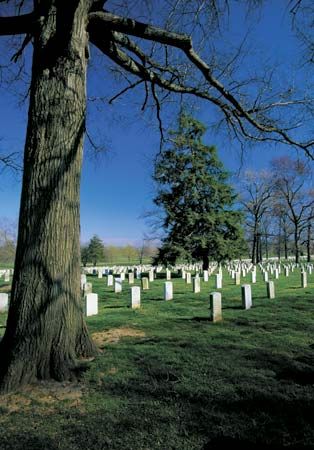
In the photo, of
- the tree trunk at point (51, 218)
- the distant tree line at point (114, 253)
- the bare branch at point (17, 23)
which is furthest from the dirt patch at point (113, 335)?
the distant tree line at point (114, 253)

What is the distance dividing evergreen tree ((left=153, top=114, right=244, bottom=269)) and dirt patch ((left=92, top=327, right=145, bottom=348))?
1844 cm

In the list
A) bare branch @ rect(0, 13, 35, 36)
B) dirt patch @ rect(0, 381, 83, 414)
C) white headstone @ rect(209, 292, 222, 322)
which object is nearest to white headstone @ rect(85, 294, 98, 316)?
white headstone @ rect(209, 292, 222, 322)

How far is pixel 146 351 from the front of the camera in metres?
5.02

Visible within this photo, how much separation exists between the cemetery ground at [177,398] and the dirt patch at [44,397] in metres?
0.01

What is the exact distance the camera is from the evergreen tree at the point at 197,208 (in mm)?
25375

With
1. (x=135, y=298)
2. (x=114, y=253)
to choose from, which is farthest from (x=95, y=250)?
(x=135, y=298)

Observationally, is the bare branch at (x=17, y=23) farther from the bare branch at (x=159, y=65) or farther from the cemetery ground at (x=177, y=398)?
the cemetery ground at (x=177, y=398)

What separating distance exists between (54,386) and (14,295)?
1.14 metres

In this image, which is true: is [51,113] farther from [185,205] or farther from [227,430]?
[185,205]

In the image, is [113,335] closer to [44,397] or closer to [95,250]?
[44,397]

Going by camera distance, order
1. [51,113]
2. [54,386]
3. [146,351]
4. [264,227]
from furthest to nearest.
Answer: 1. [264,227]
2. [146,351]
3. [51,113]
4. [54,386]

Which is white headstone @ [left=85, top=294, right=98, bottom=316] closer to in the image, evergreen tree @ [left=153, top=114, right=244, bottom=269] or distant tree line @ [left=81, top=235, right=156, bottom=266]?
evergreen tree @ [left=153, top=114, right=244, bottom=269]

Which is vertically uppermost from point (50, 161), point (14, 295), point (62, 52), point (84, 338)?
point (62, 52)

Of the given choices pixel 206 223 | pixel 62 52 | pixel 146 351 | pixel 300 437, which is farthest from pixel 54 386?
pixel 206 223
